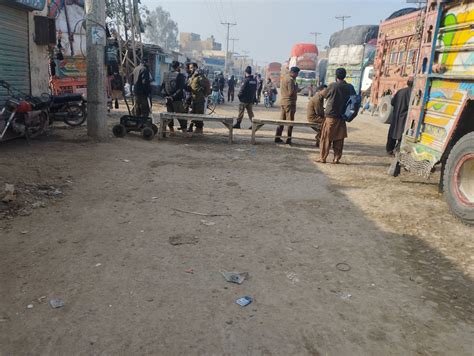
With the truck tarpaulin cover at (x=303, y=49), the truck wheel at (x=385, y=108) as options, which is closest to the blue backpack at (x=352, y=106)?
the truck wheel at (x=385, y=108)

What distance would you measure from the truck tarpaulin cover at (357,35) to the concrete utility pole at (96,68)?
60.4 feet

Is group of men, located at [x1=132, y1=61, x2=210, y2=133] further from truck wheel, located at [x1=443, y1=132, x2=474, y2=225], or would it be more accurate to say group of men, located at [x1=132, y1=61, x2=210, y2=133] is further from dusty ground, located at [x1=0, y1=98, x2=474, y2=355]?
truck wheel, located at [x1=443, y1=132, x2=474, y2=225]

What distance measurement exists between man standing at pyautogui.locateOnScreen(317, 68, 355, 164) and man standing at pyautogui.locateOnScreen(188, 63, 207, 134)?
3.75 m

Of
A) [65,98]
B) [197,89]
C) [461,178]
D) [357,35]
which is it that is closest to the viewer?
[461,178]

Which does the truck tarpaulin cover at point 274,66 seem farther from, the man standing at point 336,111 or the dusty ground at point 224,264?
the dusty ground at point 224,264

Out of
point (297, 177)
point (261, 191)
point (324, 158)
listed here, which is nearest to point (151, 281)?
point (261, 191)

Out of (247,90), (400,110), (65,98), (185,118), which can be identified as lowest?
(185,118)

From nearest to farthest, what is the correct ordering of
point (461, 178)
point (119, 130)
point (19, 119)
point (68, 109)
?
point (461, 178) < point (19, 119) < point (119, 130) < point (68, 109)

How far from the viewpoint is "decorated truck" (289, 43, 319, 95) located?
1415 inches

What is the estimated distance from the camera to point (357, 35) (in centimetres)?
2361

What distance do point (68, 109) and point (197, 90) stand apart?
321cm

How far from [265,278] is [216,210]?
5.65 feet

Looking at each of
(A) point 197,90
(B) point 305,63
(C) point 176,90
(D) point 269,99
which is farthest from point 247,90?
(B) point 305,63

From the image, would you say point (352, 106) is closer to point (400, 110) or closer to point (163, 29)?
point (400, 110)
